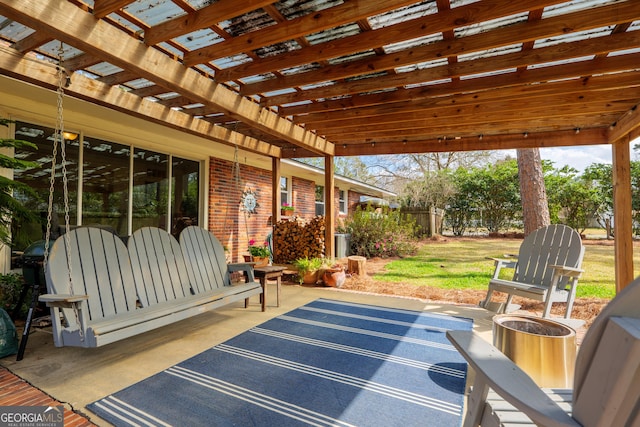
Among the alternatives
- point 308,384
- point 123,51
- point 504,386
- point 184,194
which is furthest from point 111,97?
point 504,386

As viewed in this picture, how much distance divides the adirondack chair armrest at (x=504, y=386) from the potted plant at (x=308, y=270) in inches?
177

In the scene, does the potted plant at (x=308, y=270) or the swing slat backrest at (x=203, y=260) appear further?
the potted plant at (x=308, y=270)

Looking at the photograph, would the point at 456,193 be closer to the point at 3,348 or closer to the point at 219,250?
the point at 219,250

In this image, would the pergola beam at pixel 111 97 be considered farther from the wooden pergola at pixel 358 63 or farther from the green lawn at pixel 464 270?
the green lawn at pixel 464 270

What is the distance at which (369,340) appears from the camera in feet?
10.3

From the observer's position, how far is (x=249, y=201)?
7164 millimetres

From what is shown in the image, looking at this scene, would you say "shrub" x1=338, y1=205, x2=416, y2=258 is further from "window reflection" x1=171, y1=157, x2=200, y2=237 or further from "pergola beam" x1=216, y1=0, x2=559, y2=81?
"pergola beam" x1=216, y1=0, x2=559, y2=81

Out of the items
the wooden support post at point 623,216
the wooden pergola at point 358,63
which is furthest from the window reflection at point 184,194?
the wooden support post at point 623,216

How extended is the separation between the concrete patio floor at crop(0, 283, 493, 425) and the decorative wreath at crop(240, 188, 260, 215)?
3167mm

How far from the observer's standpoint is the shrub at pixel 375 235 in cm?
920

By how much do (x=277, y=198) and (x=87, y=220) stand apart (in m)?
3.06

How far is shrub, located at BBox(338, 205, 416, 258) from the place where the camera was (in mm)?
9203

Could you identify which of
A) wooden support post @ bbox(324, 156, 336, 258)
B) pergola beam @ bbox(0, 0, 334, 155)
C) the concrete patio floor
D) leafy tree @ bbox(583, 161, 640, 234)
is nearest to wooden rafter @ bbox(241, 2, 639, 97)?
pergola beam @ bbox(0, 0, 334, 155)

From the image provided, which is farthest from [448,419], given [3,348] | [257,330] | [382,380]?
[3,348]
